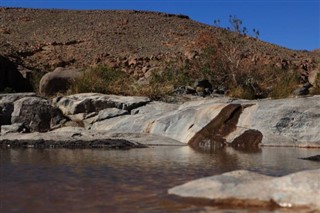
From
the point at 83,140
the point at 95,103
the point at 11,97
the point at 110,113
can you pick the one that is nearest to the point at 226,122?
the point at 83,140

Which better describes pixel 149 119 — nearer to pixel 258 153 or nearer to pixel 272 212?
pixel 258 153

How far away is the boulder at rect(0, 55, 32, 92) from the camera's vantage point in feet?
93.9

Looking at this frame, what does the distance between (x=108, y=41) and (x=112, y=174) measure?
140ft

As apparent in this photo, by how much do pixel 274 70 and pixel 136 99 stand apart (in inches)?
426

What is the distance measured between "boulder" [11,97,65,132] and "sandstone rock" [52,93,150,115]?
464 millimetres

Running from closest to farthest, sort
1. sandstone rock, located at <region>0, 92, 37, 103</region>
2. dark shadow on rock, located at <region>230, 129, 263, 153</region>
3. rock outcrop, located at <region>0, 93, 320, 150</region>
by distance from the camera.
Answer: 1. dark shadow on rock, located at <region>230, 129, 263, 153</region>
2. rock outcrop, located at <region>0, 93, 320, 150</region>
3. sandstone rock, located at <region>0, 92, 37, 103</region>

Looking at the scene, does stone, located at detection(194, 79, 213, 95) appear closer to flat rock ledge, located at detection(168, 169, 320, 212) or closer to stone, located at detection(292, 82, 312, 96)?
stone, located at detection(292, 82, 312, 96)

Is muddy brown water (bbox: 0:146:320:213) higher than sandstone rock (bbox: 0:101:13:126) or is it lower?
lower

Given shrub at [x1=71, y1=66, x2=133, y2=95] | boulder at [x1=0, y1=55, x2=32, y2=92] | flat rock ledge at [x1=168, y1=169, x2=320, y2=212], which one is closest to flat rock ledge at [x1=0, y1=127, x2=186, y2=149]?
shrub at [x1=71, y1=66, x2=133, y2=95]

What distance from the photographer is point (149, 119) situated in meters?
17.3

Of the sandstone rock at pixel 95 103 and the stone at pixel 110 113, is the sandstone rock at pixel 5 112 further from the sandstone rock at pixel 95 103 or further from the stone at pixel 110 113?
the stone at pixel 110 113

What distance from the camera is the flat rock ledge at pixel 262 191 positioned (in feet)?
19.8

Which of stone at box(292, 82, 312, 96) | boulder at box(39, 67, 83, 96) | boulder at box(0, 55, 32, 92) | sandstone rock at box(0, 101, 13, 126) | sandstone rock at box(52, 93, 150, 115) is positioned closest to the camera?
sandstone rock at box(52, 93, 150, 115)

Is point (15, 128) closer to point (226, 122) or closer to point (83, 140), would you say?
point (83, 140)
